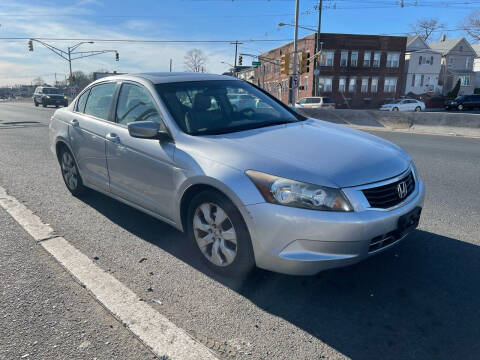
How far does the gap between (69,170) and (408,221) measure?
13.8ft

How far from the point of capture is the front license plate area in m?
2.72

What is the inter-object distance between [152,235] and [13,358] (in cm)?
181

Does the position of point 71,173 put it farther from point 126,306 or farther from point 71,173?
point 126,306

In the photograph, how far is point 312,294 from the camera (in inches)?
109

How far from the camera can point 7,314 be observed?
256 cm

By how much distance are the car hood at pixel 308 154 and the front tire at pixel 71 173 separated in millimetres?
2420

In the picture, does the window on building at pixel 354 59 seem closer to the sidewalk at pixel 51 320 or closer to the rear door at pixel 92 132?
the rear door at pixel 92 132

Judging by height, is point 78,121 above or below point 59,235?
above

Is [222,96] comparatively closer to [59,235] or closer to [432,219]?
[59,235]

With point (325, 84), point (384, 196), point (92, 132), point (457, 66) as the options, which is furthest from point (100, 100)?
point (457, 66)

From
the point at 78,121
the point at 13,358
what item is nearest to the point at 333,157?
the point at 13,358

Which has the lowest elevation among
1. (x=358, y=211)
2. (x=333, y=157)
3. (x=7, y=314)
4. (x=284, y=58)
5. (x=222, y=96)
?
(x=7, y=314)

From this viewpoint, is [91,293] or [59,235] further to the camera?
[59,235]

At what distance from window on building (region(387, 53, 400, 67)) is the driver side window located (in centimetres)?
5065
